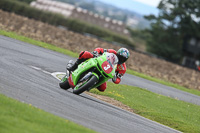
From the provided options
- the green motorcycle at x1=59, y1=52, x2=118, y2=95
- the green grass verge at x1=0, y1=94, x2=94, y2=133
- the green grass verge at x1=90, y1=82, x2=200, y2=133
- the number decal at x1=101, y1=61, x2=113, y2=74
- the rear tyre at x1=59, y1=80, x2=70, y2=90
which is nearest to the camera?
the green grass verge at x1=0, y1=94, x2=94, y2=133

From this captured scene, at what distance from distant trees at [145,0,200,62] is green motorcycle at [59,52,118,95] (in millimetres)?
56660

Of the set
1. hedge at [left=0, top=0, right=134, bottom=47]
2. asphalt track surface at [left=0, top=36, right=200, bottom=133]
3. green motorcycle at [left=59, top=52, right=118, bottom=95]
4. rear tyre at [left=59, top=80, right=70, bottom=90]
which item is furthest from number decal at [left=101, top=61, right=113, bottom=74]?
hedge at [left=0, top=0, right=134, bottom=47]

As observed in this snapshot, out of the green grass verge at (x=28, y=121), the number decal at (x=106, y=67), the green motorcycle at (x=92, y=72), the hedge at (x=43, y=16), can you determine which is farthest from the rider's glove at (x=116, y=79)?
the hedge at (x=43, y=16)

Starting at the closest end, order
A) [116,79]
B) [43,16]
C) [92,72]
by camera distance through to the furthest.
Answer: [92,72] → [116,79] → [43,16]

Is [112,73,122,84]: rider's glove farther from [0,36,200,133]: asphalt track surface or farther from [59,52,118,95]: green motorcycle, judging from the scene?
[0,36,200,133]: asphalt track surface

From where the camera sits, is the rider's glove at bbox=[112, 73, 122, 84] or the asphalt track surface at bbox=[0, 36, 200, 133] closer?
the asphalt track surface at bbox=[0, 36, 200, 133]

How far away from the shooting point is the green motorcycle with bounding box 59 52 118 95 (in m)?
11.7

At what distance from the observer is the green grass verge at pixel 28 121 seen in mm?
6939

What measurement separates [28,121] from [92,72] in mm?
4518

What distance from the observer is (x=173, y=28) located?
72250 millimetres

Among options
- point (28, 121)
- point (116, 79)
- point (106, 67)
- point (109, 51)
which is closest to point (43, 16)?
point (116, 79)

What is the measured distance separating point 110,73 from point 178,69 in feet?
100

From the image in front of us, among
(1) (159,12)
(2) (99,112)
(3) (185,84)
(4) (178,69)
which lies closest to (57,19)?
(1) (159,12)

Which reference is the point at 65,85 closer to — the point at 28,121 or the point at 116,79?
the point at 116,79
